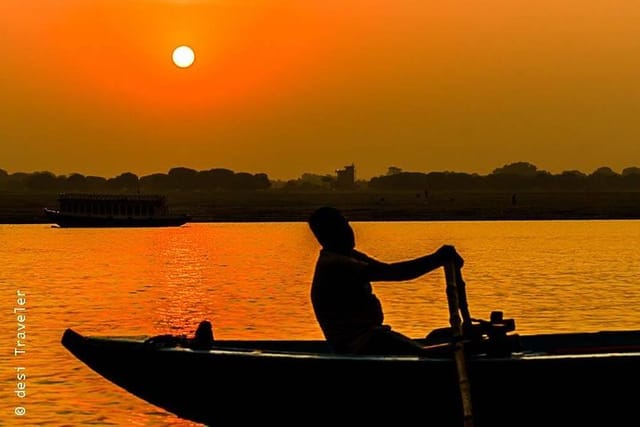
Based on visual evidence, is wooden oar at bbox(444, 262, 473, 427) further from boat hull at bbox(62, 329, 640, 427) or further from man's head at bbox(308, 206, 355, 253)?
man's head at bbox(308, 206, 355, 253)

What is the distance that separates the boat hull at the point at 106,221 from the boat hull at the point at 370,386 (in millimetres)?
113150

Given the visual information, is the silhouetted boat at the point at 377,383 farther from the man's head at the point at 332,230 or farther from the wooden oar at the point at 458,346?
the man's head at the point at 332,230

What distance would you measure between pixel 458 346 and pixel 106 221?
115571mm

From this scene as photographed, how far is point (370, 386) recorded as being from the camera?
591 inches

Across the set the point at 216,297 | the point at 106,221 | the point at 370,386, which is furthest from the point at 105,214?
the point at 370,386

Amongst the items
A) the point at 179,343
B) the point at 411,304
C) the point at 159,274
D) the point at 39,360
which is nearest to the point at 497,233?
the point at 159,274

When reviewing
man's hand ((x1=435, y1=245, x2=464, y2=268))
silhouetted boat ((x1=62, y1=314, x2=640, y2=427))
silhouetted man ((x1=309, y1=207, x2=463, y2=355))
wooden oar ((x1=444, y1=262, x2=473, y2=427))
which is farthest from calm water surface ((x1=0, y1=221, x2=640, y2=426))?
man's hand ((x1=435, y1=245, x2=464, y2=268))

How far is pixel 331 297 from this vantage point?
14.4 m

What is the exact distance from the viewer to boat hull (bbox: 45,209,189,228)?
12769 cm

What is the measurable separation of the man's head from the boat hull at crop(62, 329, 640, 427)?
52.2 inches

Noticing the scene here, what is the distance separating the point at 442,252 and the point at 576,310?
2299cm

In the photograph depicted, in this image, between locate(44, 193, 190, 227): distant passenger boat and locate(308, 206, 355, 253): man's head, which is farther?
locate(44, 193, 190, 227): distant passenger boat

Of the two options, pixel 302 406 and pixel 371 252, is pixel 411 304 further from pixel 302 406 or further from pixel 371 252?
pixel 371 252

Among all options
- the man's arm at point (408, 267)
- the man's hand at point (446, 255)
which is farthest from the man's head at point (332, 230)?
the man's hand at point (446, 255)
